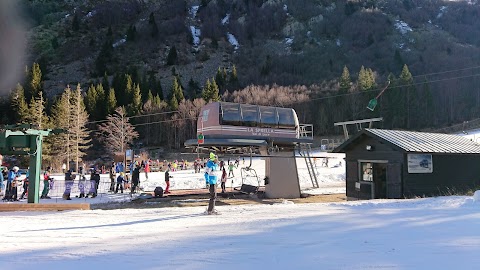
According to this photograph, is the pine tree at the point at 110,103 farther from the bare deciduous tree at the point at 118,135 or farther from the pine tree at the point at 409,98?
the pine tree at the point at 409,98

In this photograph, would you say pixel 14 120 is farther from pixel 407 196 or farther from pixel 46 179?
pixel 407 196

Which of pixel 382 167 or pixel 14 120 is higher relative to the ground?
pixel 14 120

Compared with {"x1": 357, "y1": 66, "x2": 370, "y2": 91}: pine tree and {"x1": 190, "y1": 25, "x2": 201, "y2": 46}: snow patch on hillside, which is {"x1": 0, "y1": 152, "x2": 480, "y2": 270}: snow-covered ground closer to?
{"x1": 357, "y1": 66, "x2": 370, "y2": 91}: pine tree

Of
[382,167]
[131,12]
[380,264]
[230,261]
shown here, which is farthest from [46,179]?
[131,12]

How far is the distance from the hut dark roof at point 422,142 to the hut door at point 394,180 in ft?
3.15

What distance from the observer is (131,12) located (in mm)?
167750

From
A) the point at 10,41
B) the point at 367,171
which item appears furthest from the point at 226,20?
the point at 10,41

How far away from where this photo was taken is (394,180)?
1703cm

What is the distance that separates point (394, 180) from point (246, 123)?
7.58m

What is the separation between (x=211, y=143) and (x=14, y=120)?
1647 inches

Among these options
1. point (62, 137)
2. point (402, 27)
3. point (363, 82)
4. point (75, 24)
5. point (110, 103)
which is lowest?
point (62, 137)

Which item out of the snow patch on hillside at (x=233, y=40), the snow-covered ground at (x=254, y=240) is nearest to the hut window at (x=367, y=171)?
the snow-covered ground at (x=254, y=240)

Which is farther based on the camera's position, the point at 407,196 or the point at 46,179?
the point at 46,179

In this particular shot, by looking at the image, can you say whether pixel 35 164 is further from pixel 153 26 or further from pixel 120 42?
pixel 153 26
